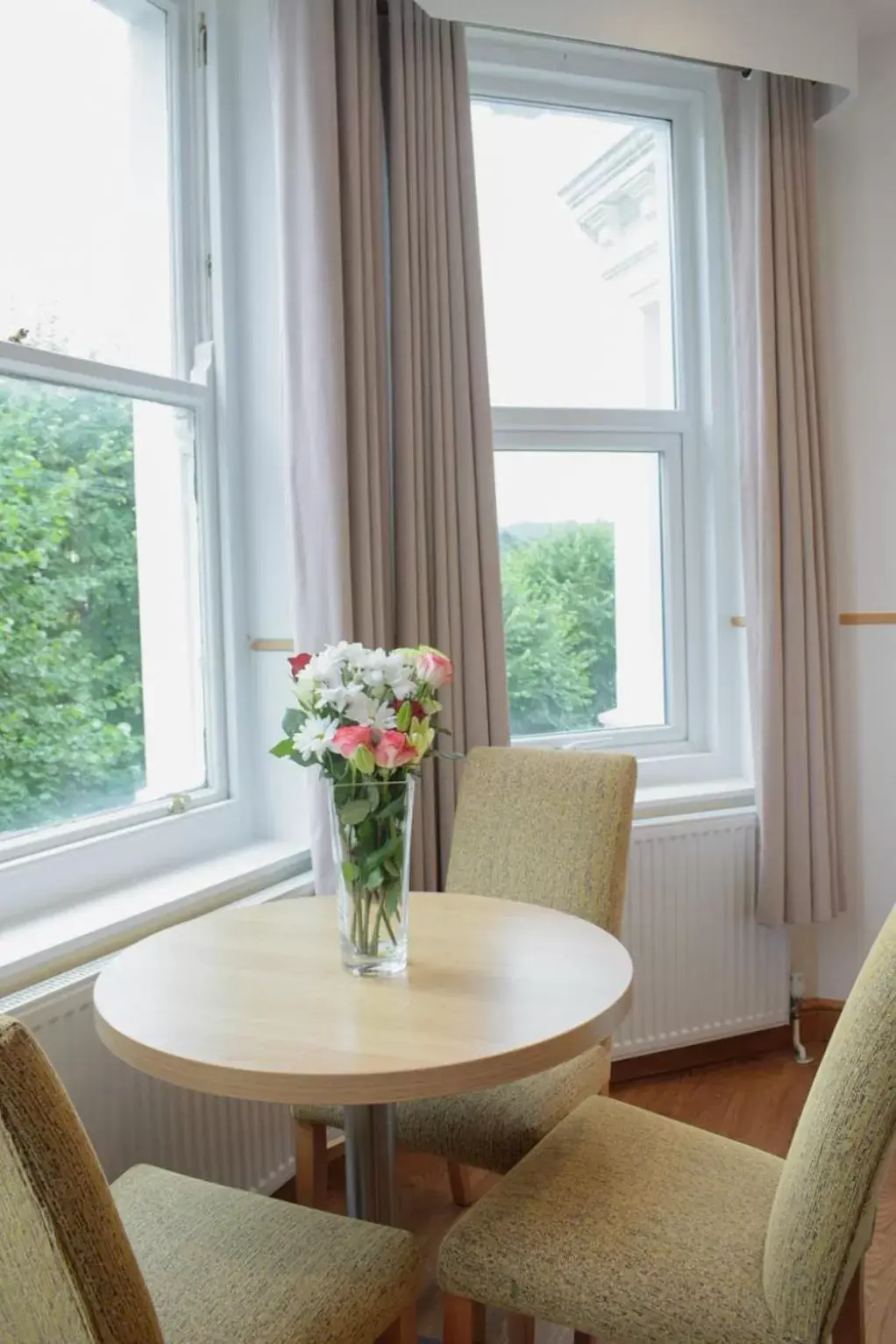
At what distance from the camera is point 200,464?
8.60 feet

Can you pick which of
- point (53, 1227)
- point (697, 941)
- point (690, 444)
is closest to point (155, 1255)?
point (53, 1227)

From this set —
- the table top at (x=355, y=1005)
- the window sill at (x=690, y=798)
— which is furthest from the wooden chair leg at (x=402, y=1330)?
the window sill at (x=690, y=798)

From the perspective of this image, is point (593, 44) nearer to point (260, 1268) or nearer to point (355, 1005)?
point (355, 1005)

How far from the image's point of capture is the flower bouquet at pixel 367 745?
153cm

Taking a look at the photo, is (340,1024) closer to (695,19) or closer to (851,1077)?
(851,1077)

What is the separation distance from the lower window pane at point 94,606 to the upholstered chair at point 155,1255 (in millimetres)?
903

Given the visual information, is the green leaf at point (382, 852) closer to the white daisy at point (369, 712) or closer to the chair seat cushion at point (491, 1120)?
the white daisy at point (369, 712)

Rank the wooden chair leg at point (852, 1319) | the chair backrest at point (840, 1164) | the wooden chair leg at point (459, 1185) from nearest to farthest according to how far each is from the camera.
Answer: the chair backrest at point (840, 1164) < the wooden chair leg at point (852, 1319) < the wooden chair leg at point (459, 1185)

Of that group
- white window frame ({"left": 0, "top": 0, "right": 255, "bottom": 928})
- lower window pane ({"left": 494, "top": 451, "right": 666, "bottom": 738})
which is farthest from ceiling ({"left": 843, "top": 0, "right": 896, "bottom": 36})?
white window frame ({"left": 0, "top": 0, "right": 255, "bottom": 928})

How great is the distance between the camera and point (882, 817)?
318cm

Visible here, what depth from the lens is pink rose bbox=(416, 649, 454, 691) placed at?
1.56 meters

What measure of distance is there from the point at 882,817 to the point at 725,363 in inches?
52.5

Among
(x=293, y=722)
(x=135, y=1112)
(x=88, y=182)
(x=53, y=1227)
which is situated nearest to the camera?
(x=53, y=1227)

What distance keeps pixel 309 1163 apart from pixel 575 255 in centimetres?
235
